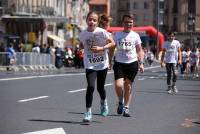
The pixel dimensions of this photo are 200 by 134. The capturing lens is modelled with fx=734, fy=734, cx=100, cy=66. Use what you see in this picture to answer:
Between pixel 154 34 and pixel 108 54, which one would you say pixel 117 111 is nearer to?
pixel 108 54

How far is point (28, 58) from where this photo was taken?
133ft

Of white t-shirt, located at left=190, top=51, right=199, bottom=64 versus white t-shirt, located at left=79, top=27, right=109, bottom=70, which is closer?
white t-shirt, located at left=79, top=27, right=109, bottom=70

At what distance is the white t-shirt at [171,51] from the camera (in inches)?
789

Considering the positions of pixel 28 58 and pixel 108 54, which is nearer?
pixel 108 54

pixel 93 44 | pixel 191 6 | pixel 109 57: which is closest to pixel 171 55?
pixel 109 57

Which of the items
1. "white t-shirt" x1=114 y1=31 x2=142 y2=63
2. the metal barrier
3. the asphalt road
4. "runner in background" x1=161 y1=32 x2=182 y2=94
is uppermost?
"white t-shirt" x1=114 y1=31 x2=142 y2=63

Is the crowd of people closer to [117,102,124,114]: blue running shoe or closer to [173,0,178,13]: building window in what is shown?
[117,102,124,114]: blue running shoe

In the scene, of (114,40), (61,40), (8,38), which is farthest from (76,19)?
(114,40)

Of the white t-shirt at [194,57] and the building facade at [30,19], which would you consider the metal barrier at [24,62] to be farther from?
the building facade at [30,19]

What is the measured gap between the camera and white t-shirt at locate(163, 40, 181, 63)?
20047 mm

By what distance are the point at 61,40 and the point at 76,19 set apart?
24.4 m

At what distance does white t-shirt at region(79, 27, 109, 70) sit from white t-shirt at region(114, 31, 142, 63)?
3.31 ft

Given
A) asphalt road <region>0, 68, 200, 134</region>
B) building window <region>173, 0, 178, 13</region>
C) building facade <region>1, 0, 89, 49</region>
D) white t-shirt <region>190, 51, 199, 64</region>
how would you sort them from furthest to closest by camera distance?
building window <region>173, 0, 178, 13</region>, building facade <region>1, 0, 89, 49</region>, white t-shirt <region>190, 51, 199, 64</region>, asphalt road <region>0, 68, 200, 134</region>

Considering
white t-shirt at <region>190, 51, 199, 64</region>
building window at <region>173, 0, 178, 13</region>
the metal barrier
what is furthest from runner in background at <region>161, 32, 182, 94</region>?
building window at <region>173, 0, 178, 13</region>
